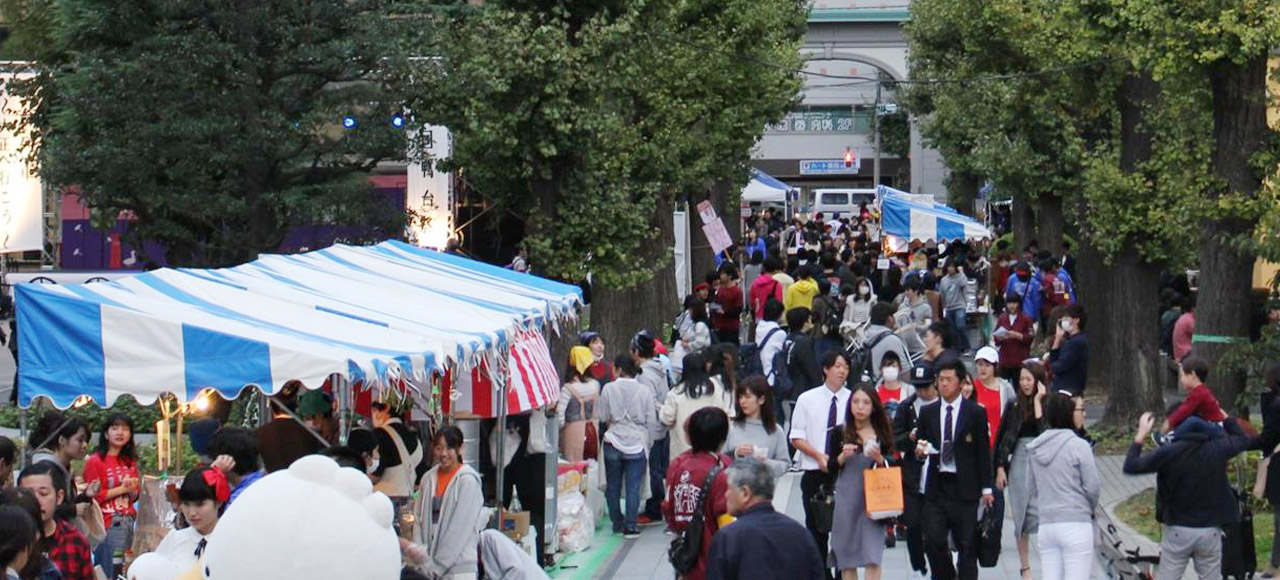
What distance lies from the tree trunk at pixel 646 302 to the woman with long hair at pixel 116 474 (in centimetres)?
1028

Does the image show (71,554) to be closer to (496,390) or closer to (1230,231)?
(496,390)

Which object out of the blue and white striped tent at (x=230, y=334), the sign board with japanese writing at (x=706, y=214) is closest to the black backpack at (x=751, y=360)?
the blue and white striped tent at (x=230, y=334)

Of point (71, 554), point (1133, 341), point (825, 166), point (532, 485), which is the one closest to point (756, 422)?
point (532, 485)

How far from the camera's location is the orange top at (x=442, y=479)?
32.0 feet

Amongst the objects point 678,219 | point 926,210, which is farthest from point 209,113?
point 926,210

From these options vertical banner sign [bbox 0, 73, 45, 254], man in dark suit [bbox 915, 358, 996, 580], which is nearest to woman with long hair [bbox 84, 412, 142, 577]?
vertical banner sign [bbox 0, 73, 45, 254]

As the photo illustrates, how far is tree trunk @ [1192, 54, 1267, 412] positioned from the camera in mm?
14852

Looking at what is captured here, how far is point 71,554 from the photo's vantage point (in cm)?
788

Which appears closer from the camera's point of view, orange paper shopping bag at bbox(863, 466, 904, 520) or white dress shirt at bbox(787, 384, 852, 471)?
orange paper shopping bag at bbox(863, 466, 904, 520)

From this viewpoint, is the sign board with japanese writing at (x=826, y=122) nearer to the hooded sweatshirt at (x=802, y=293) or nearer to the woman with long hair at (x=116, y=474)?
the hooded sweatshirt at (x=802, y=293)

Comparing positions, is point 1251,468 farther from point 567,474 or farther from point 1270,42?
point 567,474

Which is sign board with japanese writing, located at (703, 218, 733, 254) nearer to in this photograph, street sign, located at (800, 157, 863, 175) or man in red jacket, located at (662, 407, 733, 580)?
man in red jacket, located at (662, 407, 733, 580)

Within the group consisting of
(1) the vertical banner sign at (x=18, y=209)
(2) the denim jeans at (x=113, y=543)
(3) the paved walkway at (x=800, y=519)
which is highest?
(1) the vertical banner sign at (x=18, y=209)

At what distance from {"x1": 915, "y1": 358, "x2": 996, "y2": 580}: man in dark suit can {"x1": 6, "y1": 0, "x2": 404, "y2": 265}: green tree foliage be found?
410 inches
